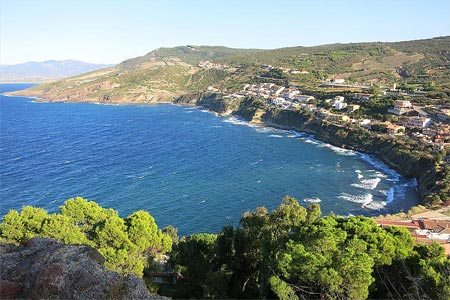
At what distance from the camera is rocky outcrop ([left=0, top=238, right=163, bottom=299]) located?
9102 mm

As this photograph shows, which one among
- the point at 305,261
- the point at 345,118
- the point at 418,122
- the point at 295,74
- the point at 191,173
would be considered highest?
the point at 295,74

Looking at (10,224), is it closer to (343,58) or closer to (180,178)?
(180,178)

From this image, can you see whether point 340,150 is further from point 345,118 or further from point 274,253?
point 274,253

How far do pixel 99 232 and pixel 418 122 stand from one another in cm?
6914

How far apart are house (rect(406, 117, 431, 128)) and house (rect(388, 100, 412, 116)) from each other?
7.02 m

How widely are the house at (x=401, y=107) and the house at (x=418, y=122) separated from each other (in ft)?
23.0

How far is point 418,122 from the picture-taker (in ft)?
236


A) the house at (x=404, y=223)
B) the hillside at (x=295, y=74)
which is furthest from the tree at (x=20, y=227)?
A: the hillside at (x=295, y=74)

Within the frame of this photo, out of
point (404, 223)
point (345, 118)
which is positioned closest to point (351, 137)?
point (345, 118)

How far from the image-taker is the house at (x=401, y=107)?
262 ft

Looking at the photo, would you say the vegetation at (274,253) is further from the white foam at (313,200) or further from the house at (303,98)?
the house at (303,98)

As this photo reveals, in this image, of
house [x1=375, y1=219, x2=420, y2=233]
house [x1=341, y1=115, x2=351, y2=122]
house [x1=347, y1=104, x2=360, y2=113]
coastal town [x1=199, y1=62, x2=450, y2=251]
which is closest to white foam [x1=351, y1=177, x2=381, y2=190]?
coastal town [x1=199, y1=62, x2=450, y2=251]

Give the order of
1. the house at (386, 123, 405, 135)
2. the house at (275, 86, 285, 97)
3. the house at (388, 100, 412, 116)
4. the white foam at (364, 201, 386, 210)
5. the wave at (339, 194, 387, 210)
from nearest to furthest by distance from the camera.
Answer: the white foam at (364, 201, 386, 210) < the wave at (339, 194, 387, 210) < the house at (386, 123, 405, 135) < the house at (388, 100, 412, 116) < the house at (275, 86, 285, 97)

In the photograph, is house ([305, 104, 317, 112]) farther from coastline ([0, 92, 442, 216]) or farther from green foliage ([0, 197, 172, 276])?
green foliage ([0, 197, 172, 276])
